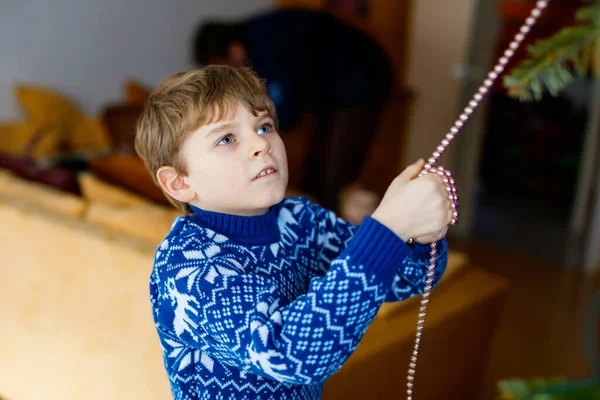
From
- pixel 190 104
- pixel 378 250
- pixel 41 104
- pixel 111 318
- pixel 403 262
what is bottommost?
pixel 111 318

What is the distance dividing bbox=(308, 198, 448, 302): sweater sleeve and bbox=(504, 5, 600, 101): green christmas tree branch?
344 mm

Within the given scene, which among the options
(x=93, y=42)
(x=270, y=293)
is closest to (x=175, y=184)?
(x=270, y=293)

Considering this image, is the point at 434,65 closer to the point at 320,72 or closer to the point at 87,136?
the point at 320,72

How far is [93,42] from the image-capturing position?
143 inches

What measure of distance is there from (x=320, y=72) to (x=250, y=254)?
2.37m

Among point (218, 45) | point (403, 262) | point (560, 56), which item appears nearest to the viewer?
point (560, 56)

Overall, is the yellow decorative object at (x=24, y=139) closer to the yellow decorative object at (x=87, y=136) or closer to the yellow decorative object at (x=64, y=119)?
the yellow decorative object at (x=64, y=119)

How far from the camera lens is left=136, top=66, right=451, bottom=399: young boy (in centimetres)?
72

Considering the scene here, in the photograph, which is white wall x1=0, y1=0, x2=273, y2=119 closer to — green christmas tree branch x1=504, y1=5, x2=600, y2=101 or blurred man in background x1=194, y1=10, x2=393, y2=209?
blurred man in background x1=194, y1=10, x2=393, y2=209

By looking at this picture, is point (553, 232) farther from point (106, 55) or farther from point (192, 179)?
point (192, 179)

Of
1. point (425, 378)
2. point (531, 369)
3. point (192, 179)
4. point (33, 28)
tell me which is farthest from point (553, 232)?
point (192, 179)

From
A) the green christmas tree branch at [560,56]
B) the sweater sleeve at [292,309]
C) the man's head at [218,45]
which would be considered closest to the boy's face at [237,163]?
the sweater sleeve at [292,309]

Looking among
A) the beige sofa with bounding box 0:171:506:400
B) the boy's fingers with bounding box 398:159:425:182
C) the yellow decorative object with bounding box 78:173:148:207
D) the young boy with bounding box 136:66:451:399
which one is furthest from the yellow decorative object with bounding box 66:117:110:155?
the boy's fingers with bounding box 398:159:425:182

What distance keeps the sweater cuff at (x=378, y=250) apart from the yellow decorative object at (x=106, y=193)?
150cm
